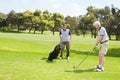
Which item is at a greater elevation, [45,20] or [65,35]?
[45,20]

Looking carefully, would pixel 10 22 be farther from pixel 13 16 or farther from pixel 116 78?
pixel 116 78

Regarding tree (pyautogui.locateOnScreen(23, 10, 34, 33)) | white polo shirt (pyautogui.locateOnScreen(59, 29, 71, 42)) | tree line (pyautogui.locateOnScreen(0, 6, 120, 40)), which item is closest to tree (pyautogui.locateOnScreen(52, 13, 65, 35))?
tree line (pyautogui.locateOnScreen(0, 6, 120, 40))

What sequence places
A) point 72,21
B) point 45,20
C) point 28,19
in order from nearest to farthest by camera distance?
point 28,19 < point 45,20 < point 72,21

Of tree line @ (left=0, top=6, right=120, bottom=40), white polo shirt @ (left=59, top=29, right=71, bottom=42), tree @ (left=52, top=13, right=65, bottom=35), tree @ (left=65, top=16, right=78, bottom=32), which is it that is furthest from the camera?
tree @ (left=65, top=16, right=78, bottom=32)

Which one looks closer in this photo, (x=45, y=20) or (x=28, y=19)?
(x=28, y=19)

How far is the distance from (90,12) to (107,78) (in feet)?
428

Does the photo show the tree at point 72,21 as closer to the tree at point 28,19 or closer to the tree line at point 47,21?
the tree line at point 47,21

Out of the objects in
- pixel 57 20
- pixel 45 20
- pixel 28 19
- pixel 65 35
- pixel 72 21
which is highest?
pixel 28 19

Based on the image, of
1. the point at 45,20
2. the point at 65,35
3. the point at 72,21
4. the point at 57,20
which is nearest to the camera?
the point at 65,35

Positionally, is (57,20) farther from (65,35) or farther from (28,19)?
(65,35)

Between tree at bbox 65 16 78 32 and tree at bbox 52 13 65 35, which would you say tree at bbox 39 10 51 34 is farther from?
tree at bbox 65 16 78 32

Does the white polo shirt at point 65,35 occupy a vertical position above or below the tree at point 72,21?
below

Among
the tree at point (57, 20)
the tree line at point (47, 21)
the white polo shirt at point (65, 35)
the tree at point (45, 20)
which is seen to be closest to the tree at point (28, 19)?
the tree line at point (47, 21)


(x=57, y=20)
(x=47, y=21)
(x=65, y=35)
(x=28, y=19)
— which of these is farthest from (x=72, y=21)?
(x=65, y=35)
